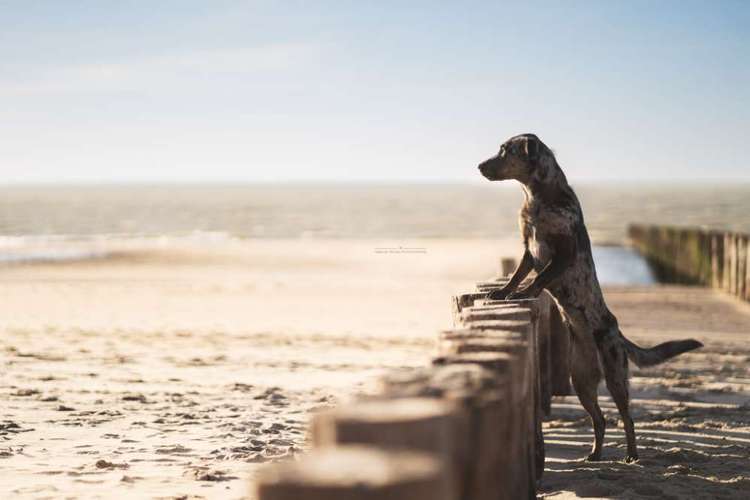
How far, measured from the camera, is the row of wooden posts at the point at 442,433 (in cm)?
223

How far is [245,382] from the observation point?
9.52 meters

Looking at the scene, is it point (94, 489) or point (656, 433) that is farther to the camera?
point (656, 433)

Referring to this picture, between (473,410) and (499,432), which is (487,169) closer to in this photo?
(499,432)

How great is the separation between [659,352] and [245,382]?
189 inches

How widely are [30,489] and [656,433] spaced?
4728 millimetres

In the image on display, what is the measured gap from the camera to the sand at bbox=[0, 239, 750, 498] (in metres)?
5.75

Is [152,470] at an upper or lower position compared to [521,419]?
lower

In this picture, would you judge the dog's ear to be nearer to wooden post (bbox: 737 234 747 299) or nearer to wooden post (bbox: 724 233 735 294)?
wooden post (bbox: 737 234 747 299)

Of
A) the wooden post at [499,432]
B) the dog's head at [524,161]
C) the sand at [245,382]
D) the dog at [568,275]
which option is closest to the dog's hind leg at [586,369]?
the dog at [568,275]

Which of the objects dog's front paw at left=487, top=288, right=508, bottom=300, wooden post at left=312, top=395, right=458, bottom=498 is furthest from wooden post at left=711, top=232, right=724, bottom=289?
wooden post at left=312, top=395, right=458, bottom=498

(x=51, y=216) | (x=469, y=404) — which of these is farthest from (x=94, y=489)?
(x=51, y=216)

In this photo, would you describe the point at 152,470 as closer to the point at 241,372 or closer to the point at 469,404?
the point at 469,404

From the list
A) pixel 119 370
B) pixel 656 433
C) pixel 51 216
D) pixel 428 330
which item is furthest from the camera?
pixel 51 216

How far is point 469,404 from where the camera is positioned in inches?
119
